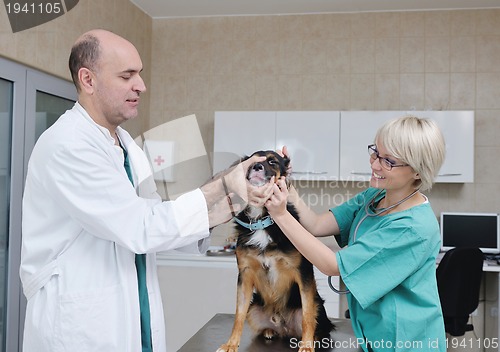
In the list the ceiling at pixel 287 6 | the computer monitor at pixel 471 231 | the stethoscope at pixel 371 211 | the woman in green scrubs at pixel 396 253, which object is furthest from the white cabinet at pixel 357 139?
the woman in green scrubs at pixel 396 253

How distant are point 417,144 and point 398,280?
38 cm

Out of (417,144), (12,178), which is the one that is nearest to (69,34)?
(12,178)

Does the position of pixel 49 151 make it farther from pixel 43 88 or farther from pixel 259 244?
pixel 43 88

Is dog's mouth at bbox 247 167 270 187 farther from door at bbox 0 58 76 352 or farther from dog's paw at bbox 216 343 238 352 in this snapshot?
door at bbox 0 58 76 352

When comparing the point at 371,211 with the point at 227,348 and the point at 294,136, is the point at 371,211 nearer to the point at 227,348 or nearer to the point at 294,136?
the point at 227,348

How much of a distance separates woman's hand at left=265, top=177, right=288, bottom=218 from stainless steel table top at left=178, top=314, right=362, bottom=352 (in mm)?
467

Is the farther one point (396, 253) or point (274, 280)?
point (274, 280)

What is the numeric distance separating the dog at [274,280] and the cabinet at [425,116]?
8.60 ft

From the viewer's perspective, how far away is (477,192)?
15.0 feet

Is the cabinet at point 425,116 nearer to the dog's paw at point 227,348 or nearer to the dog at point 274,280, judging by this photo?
the dog at point 274,280

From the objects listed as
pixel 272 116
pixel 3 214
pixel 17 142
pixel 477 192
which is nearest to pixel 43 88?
pixel 17 142

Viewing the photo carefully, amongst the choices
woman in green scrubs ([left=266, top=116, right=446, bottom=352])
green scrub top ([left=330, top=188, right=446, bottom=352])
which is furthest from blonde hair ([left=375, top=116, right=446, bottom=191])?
green scrub top ([left=330, top=188, right=446, bottom=352])

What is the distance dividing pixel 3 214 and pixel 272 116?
215 centimetres

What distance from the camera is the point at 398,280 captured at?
151 cm
